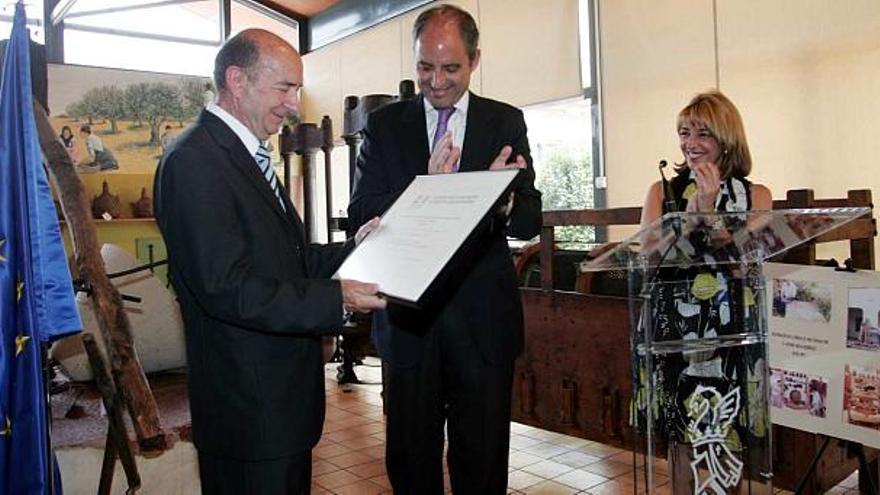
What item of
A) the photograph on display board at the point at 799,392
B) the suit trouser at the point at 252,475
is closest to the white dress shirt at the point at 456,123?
the suit trouser at the point at 252,475

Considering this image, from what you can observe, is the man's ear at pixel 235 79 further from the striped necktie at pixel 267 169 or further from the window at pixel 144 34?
the window at pixel 144 34

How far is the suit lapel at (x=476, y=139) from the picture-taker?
181 centimetres

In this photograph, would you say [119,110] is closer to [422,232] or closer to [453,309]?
[453,309]

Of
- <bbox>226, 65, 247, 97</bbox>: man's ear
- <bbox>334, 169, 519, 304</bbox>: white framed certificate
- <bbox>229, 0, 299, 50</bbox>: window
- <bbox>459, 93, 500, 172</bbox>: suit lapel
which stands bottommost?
<bbox>334, 169, 519, 304</bbox>: white framed certificate

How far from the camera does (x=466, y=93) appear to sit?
186cm

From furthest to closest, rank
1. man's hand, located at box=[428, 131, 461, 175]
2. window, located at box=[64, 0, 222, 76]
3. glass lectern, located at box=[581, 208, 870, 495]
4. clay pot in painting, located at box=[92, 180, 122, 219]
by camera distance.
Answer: window, located at box=[64, 0, 222, 76]
clay pot in painting, located at box=[92, 180, 122, 219]
man's hand, located at box=[428, 131, 461, 175]
glass lectern, located at box=[581, 208, 870, 495]

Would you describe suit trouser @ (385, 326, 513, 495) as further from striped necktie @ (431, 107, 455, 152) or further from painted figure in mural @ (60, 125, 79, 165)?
painted figure in mural @ (60, 125, 79, 165)

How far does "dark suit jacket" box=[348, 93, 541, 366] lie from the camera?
1.78 metres

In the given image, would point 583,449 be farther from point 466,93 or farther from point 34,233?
point 34,233

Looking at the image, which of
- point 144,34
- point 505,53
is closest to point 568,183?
point 505,53

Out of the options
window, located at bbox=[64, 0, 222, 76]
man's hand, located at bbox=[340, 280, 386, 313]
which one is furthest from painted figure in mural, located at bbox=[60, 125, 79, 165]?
man's hand, located at bbox=[340, 280, 386, 313]

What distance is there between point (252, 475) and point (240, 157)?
25.1 inches

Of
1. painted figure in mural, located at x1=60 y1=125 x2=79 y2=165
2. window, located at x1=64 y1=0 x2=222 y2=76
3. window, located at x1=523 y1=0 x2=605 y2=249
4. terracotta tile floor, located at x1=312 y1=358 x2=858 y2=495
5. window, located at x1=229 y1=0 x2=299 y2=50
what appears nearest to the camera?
terracotta tile floor, located at x1=312 y1=358 x2=858 y2=495

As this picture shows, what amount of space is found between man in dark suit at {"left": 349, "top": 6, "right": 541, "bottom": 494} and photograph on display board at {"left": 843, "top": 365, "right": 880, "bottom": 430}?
A: 3.25ft
